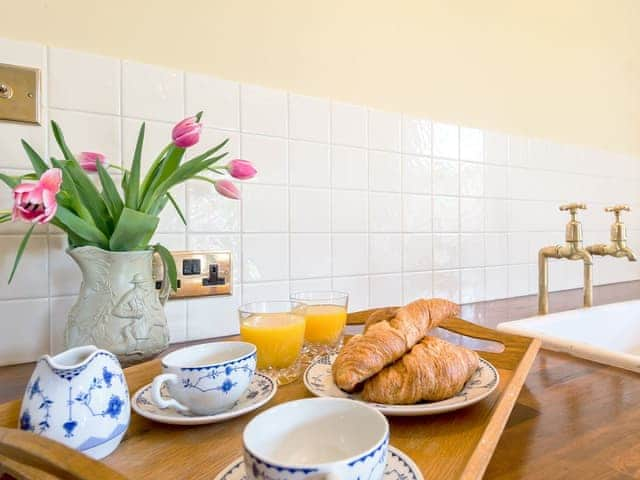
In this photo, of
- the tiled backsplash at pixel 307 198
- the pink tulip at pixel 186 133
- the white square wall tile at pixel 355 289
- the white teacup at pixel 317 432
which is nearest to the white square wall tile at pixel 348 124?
the tiled backsplash at pixel 307 198

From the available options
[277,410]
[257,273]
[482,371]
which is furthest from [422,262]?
[277,410]

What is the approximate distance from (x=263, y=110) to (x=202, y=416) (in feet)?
2.21

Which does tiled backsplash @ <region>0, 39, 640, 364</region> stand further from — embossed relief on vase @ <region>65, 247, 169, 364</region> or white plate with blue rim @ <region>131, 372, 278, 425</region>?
white plate with blue rim @ <region>131, 372, 278, 425</region>

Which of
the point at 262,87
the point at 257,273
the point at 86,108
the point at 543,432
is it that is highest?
the point at 262,87

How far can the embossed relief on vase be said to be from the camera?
58cm

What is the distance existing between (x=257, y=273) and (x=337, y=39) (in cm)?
62

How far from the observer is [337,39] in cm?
100

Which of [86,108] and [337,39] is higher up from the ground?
[337,39]

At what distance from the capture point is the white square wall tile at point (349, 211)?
984mm

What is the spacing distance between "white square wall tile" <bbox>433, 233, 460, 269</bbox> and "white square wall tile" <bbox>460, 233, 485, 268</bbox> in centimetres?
2

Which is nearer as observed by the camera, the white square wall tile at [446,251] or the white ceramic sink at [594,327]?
the white ceramic sink at [594,327]

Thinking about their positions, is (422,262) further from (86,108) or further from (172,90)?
(86,108)

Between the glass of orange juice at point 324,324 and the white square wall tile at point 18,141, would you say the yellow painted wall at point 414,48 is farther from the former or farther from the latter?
the glass of orange juice at point 324,324

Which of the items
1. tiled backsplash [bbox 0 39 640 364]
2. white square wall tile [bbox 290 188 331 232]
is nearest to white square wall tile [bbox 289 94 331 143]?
tiled backsplash [bbox 0 39 640 364]
